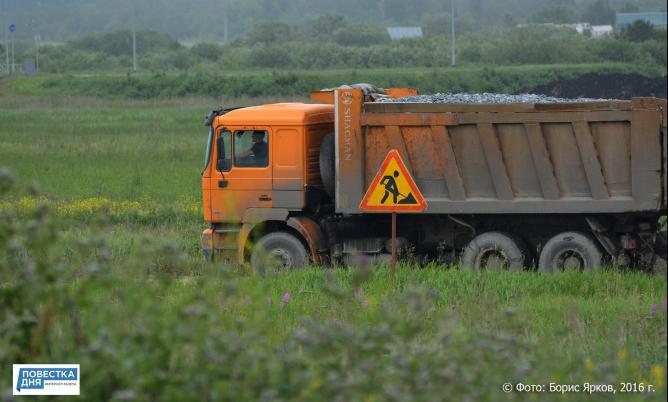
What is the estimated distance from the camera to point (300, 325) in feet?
36.9

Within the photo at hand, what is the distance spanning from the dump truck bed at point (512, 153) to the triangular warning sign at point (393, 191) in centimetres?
112

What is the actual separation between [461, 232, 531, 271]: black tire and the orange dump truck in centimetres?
2

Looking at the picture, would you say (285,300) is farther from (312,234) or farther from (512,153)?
(512,153)

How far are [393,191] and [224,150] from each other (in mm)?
3070

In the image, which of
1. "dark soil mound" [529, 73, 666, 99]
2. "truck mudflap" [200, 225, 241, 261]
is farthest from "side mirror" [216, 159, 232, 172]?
"dark soil mound" [529, 73, 666, 99]

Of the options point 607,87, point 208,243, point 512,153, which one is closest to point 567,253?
point 512,153

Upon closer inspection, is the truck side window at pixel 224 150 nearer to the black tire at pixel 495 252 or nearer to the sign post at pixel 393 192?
the sign post at pixel 393 192

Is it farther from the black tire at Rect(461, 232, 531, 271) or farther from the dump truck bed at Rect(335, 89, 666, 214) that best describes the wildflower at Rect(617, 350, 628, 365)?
the black tire at Rect(461, 232, 531, 271)

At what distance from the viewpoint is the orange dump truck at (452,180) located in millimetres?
14586

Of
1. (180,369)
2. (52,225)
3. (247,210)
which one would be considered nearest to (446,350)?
(180,369)

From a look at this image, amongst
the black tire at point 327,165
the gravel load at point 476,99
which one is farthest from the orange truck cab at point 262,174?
the gravel load at point 476,99

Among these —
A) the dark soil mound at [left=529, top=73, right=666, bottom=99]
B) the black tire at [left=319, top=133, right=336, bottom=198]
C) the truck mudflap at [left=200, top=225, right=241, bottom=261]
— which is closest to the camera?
the black tire at [left=319, top=133, right=336, bottom=198]

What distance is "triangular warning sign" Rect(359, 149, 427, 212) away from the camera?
1393cm

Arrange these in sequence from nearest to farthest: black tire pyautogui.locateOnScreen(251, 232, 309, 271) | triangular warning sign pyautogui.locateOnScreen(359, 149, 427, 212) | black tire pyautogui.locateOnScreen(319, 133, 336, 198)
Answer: triangular warning sign pyautogui.locateOnScreen(359, 149, 427, 212)
black tire pyautogui.locateOnScreen(319, 133, 336, 198)
black tire pyautogui.locateOnScreen(251, 232, 309, 271)
